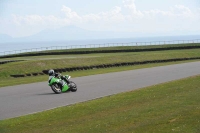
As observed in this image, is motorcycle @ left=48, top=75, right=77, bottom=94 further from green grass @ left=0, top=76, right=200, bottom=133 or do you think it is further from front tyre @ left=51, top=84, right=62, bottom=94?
green grass @ left=0, top=76, right=200, bottom=133

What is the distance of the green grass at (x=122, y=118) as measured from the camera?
10.1 meters

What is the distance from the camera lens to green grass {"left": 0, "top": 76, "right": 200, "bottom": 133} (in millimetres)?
10117

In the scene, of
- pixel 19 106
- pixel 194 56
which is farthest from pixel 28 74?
pixel 194 56

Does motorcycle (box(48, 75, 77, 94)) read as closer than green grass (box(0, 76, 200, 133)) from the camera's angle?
No

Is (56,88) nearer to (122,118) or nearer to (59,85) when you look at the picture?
(59,85)

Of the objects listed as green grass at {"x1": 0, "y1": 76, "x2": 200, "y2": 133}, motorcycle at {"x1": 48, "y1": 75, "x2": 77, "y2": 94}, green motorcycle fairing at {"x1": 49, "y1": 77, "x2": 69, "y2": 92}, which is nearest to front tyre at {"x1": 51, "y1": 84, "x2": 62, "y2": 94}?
motorcycle at {"x1": 48, "y1": 75, "x2": 77, "y2": 94}

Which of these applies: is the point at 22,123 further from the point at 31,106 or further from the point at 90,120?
the point at 31,106

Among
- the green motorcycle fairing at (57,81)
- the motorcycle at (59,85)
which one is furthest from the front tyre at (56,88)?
the green motorcycle fairing at (57,81)

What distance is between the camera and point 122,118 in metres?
11.5

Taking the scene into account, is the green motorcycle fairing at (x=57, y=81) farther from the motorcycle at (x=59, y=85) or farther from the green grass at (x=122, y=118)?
the green grass at (x=122, y=118)

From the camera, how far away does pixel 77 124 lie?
11359 millimetres

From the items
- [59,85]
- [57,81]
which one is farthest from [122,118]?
[59,85]

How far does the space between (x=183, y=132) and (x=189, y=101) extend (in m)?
4.49

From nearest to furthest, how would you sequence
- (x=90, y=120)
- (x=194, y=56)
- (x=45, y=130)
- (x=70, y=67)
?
(x=45, y=130) < (x=90, y=120) < (x=70, y=67) < (x=194, y=56)
